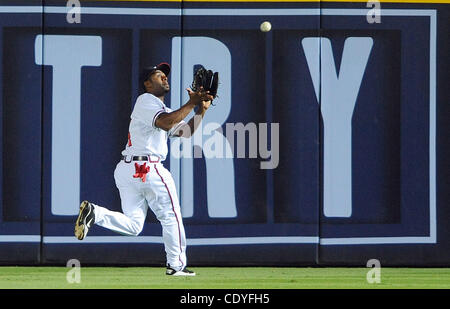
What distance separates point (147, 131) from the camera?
9.81m

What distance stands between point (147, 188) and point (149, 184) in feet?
0.15

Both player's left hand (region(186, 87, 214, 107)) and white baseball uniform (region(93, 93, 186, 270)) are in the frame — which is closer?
white baseball uniform (region(93, 93, 186, 270))

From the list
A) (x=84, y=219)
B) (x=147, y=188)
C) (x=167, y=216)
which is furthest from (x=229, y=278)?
(x=84, y=219)

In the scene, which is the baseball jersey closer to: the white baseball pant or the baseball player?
the baseball player

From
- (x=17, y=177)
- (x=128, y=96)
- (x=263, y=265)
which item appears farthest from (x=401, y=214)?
(x=17, y=177)

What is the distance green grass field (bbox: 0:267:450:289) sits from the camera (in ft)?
30.2

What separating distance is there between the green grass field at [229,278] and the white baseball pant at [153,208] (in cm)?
29

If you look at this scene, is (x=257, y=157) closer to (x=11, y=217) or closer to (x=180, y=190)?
(x=180, y=190)

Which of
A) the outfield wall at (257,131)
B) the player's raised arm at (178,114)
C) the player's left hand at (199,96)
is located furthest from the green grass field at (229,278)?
the player's left hand at (199,96)

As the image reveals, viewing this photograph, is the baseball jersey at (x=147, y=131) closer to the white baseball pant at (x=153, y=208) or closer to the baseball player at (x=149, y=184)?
the baseball player at (x=149, y=184)

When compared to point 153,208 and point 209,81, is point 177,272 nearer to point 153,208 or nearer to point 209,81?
point 153,208

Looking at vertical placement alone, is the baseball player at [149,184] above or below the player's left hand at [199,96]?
below

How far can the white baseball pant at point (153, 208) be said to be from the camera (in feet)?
31.4

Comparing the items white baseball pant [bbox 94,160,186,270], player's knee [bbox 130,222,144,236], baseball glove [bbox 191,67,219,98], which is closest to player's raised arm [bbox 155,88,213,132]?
baseball glove [bbox 191,67,219,98]
